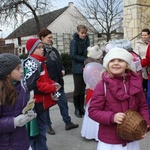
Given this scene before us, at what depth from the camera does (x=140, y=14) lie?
914 centimetres

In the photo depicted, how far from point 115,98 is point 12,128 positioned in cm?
92

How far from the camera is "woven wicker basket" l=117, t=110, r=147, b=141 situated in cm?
218

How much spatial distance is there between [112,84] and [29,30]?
36.7 meters

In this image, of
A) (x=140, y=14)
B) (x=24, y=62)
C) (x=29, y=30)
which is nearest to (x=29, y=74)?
(x=24, y=62)

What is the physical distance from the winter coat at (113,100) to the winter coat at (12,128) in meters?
0.63

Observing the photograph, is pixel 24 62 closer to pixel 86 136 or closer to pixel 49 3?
pixel 86 136

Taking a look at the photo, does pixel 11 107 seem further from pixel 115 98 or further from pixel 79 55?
pixel 79 55

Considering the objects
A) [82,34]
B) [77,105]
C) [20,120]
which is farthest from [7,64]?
[77,105]

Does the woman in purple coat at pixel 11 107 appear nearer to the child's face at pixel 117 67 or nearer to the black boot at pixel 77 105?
the child's face at pixel 117 67

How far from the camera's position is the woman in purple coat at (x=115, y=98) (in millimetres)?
2385

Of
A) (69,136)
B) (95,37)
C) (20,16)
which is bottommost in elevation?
(69,136)

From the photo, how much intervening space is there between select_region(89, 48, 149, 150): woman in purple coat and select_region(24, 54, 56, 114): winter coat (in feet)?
3.06

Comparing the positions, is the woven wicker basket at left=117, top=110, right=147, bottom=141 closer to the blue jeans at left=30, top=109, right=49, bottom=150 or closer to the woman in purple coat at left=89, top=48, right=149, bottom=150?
the woman in purple coat at left=89, top=48, right=149, bottom=150

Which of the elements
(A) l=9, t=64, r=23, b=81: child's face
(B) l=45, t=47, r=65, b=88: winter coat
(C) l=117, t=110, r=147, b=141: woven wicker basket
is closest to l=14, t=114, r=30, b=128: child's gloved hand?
(A) l=9, t=64, r=23, b=81: child's face
